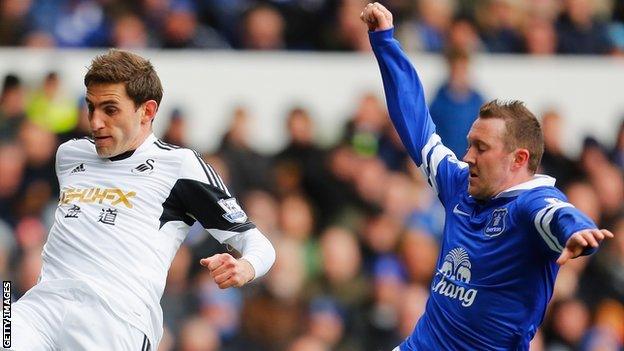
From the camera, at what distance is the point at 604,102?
1728 cm

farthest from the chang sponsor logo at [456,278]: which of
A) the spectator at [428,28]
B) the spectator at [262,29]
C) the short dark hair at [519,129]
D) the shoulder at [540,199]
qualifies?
the spectator at [428,28]

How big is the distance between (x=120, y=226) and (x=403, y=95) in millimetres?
2078

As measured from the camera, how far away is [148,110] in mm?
7980

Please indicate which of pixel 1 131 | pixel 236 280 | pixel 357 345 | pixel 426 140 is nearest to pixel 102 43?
pixel 1 131

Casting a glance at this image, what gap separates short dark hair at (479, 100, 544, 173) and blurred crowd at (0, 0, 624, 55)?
296 inches

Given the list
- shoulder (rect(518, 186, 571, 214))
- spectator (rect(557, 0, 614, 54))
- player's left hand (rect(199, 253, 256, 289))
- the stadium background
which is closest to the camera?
player's left hand (rect(199, 253, 256, 289))

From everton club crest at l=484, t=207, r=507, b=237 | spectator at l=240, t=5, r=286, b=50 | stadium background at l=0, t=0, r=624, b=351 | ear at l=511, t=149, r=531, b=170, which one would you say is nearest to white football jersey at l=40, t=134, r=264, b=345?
everton club crest at l=484, t=207, r=507, b=237

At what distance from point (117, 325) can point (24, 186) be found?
22.9 feet

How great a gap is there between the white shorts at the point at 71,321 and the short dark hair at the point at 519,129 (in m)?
2.24

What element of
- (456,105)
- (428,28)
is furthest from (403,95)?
(428,28)

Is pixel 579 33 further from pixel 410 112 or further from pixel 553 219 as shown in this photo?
pixel 553 219

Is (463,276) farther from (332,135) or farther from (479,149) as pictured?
(332,135)

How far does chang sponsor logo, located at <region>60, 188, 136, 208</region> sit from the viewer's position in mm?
7816

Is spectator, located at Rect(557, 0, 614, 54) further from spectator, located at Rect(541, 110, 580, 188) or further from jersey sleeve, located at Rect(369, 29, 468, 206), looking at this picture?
jersey sleeve, located at Rect(369, 29, 468, 206)
